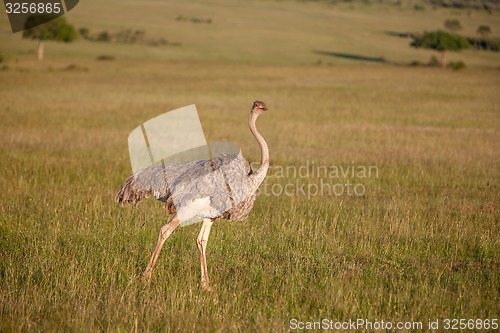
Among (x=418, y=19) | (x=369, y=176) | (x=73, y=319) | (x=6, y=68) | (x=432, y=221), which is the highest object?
(x=73, y=319)

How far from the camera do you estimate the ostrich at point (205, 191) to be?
22.7 feet

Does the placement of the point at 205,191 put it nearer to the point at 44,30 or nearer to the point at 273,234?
the point at 273,234

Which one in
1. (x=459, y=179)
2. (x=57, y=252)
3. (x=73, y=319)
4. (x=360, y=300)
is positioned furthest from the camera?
(x=459, y=179)

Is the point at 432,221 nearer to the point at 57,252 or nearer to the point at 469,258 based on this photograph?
the point at 469,258

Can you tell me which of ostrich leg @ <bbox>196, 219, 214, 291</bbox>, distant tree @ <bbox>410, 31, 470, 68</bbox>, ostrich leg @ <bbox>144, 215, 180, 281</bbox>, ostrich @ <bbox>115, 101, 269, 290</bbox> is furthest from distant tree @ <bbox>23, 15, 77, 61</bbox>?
ostrich leg @ <bbox>144, 215, 180, 281</bbox>

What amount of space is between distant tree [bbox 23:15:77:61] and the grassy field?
38.3 metres


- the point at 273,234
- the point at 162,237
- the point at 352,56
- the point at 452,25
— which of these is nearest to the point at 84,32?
the point at 352,56

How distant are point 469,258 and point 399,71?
4615 cm

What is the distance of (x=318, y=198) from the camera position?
11461 mm

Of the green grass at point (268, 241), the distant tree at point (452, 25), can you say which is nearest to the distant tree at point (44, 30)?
the green grass at point (268, 241)

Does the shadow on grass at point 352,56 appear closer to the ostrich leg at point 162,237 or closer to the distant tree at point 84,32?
the distant tree at point 84,32

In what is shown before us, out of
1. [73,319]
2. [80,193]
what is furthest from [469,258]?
[80,193]

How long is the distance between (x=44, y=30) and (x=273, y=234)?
55.9m

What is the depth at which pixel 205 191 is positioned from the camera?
693cm
